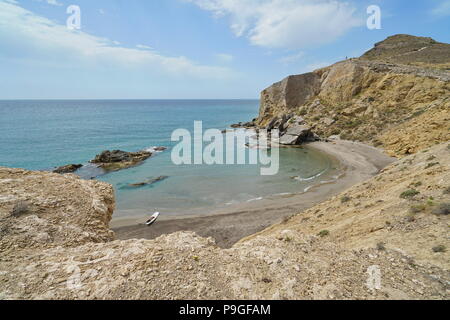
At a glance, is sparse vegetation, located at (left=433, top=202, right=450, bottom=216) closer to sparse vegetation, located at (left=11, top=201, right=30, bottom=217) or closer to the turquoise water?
sparse vegetation, located at (left=11, top=201, right=30, bottom=217)

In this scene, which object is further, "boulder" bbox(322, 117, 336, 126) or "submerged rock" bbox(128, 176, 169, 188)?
"boulder" bbox(322, 117, 336, 126)

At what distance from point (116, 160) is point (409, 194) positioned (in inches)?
1294

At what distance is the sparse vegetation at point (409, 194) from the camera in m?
8.61

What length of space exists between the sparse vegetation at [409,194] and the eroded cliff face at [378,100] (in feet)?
65.1

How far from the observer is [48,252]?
490 cm

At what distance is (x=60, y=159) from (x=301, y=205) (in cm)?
3567

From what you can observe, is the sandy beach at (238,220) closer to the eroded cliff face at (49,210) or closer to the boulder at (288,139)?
the eroded cliff face at (49,210)

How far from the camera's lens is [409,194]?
871cm

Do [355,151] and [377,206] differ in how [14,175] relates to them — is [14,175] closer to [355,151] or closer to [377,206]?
[377,206]

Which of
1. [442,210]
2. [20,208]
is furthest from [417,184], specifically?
[20,208]

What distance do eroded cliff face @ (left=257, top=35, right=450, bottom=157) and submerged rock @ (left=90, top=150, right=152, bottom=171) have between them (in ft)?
113

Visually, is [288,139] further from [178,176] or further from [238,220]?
[238,220]

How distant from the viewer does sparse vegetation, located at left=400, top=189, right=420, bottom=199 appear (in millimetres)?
8607

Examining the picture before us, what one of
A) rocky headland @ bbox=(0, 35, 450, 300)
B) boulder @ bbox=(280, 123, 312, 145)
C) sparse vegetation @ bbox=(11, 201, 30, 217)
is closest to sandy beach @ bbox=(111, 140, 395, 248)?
rocky headland @ bbox=(0, 35, 450, 300)
